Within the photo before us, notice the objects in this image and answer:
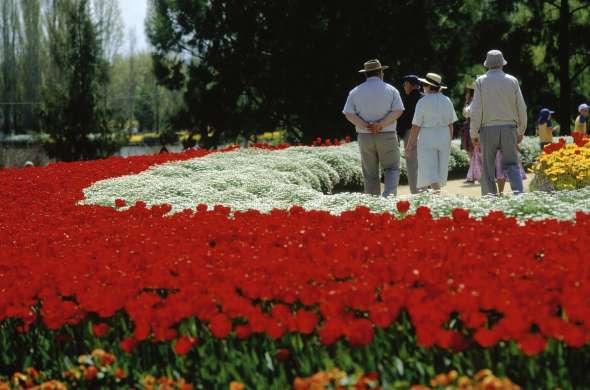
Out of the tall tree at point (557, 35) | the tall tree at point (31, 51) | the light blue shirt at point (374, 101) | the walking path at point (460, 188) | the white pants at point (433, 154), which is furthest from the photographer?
the tall tree at point (31, 51)

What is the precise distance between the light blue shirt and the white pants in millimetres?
930

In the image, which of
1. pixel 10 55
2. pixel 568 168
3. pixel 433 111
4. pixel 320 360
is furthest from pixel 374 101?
pixel 10 55

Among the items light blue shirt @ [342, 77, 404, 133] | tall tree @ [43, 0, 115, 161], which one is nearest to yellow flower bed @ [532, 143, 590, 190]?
light blue shirt @ [342, 77, 404, 133]

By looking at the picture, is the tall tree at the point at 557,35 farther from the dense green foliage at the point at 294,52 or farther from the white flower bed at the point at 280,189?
the white flower bed at the point at 280,189

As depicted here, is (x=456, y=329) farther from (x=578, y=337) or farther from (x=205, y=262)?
(x=205, y=262)

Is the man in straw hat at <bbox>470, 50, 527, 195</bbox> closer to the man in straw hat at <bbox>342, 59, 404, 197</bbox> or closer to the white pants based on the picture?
the white pants

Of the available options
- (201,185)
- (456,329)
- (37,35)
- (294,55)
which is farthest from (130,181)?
(37,35)

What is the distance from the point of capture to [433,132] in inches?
409

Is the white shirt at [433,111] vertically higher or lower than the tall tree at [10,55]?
lower

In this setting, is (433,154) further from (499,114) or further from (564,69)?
(564,69)

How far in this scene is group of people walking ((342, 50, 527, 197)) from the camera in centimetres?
941

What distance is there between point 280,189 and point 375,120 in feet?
4.85

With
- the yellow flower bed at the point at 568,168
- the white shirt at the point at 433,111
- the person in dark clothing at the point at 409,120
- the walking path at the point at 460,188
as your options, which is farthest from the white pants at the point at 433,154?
the walking path at the point at 460,188

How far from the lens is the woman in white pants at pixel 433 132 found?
1025 centimetres
